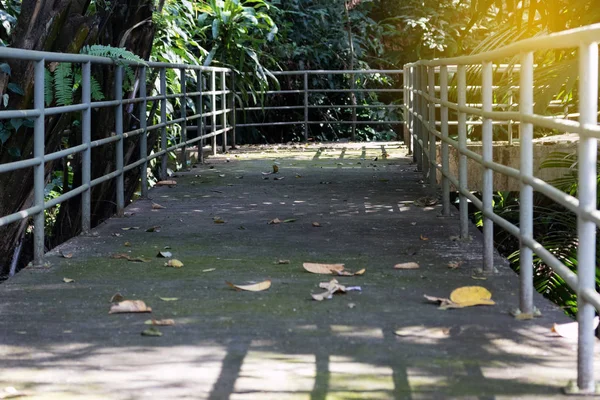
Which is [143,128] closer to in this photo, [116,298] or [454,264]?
[454,264]

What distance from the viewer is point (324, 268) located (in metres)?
5.44

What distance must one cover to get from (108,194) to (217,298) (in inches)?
177

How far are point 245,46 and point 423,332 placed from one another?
1320cm

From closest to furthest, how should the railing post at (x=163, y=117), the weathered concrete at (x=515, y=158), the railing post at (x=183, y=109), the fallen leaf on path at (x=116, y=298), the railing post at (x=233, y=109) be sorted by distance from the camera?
the fallen leaf on path at (x=116, y=298), the railing post at (x=163, y=117), the weathered concrete at (x=515, y=158), the railing post at (x=183, y=109), the railing post at (x=233, y=109)

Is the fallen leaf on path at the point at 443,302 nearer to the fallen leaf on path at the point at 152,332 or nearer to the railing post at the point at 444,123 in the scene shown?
the fallen leaf on path at the point at 152,332

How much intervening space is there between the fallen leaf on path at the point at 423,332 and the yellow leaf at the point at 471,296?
467 millimetres

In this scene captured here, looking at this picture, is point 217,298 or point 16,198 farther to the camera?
point 16,198

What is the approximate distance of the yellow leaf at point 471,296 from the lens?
454 cm

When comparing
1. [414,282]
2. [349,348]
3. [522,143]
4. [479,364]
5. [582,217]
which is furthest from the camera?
[414,282]

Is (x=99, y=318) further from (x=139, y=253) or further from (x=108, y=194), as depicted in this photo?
(x=108, y=194)

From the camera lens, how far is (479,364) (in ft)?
11.7

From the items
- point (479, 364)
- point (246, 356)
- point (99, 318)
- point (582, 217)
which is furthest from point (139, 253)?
point (582, 217)

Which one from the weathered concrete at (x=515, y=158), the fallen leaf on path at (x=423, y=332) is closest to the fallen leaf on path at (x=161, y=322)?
the fallen leaf on path at (x=423, y=332)

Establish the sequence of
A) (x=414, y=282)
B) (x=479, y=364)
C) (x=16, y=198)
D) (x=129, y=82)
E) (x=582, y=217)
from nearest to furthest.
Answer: (x=582, y=217) < (x=479, y=364) < (x=414, y=282) < (x=16, y=198) < (x=129, y=82)
